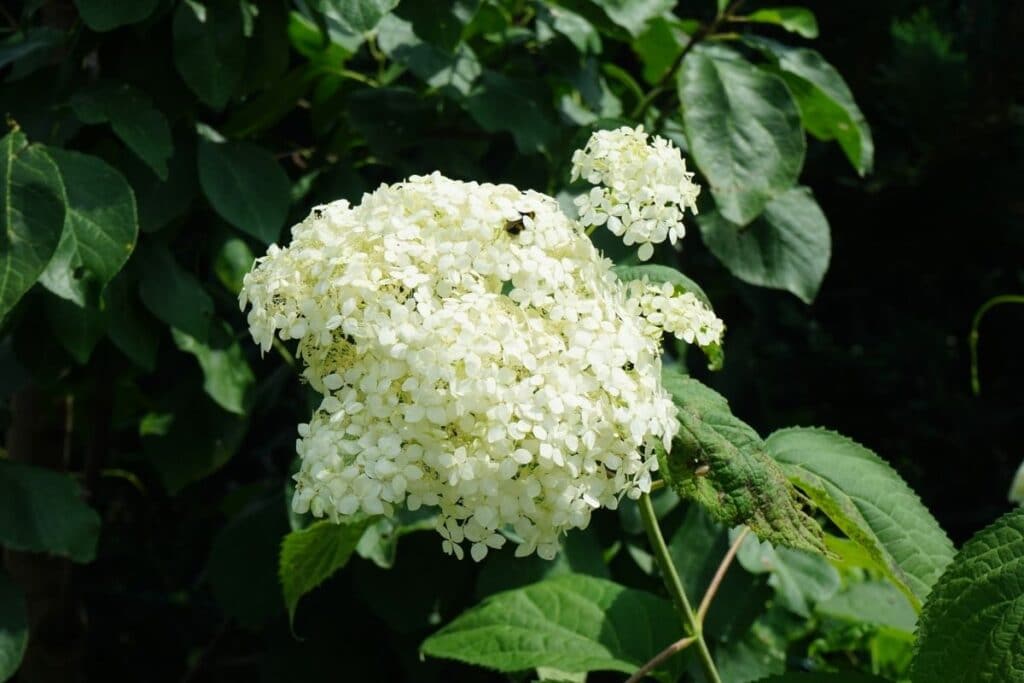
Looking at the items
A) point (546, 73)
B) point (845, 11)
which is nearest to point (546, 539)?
point (546, 73)

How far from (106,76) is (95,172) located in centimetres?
31

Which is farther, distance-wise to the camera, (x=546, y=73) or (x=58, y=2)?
(x=546, y=73)

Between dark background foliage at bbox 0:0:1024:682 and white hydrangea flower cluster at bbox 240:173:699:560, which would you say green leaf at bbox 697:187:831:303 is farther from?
white hydrangea flower cluster at bbox 240:173:699:560

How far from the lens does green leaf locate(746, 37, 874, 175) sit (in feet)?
5.31

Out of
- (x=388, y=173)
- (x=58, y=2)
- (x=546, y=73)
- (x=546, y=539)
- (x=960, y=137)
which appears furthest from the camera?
(x=960, y=137)

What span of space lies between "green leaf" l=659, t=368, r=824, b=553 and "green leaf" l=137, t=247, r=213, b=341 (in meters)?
0.75

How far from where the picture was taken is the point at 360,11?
1198 mm

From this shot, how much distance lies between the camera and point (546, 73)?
1809mm

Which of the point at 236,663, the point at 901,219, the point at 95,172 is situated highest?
the point at 95,172

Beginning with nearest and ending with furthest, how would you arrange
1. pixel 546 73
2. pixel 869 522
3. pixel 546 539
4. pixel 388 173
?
pixel 546 539 < pixel 869 522 < pixel 546 73 < pixel 388 173

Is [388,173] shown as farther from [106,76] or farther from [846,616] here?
[846,616]

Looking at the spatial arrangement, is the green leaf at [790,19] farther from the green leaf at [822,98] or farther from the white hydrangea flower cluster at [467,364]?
the white hydrangea flower cluster at [467,364]

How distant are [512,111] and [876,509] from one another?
79 centimetres

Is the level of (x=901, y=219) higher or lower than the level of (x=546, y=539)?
lower
